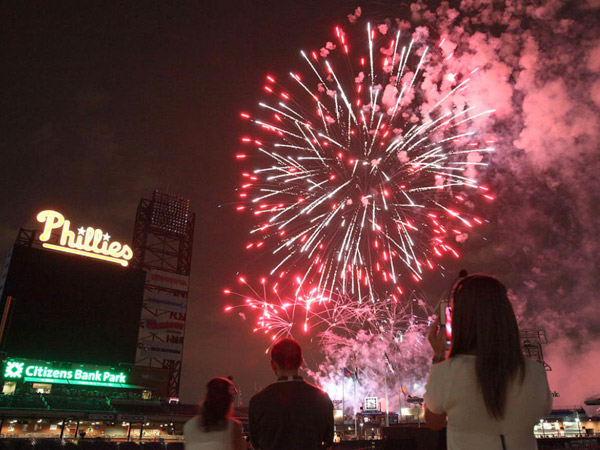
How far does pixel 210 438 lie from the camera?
3.76 meters

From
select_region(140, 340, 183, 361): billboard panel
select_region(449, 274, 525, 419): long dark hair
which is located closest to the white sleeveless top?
select_region(449, 274, 525, 419): long dark hair

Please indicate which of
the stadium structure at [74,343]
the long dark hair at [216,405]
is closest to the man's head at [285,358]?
the long dark hair at [216,405]

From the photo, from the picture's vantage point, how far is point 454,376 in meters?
1.94

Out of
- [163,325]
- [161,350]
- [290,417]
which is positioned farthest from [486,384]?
[163,325]

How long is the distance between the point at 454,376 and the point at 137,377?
52.8 m

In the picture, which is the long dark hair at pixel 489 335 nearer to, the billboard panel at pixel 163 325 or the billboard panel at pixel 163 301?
the billboard panel at pixel 163 325

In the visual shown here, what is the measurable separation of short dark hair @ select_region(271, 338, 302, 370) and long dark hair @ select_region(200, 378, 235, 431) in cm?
64

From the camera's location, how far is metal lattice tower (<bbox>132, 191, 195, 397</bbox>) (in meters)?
52.4

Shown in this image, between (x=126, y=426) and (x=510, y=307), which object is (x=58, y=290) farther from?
(x=510, y=307)

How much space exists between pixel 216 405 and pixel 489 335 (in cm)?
256

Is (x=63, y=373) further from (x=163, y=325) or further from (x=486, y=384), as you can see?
(x=486, y=384)

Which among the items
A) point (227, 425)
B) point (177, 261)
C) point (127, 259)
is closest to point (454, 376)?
point (227, 425)

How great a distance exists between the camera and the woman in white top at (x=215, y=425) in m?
3.76

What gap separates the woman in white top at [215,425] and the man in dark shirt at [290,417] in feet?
1.64
